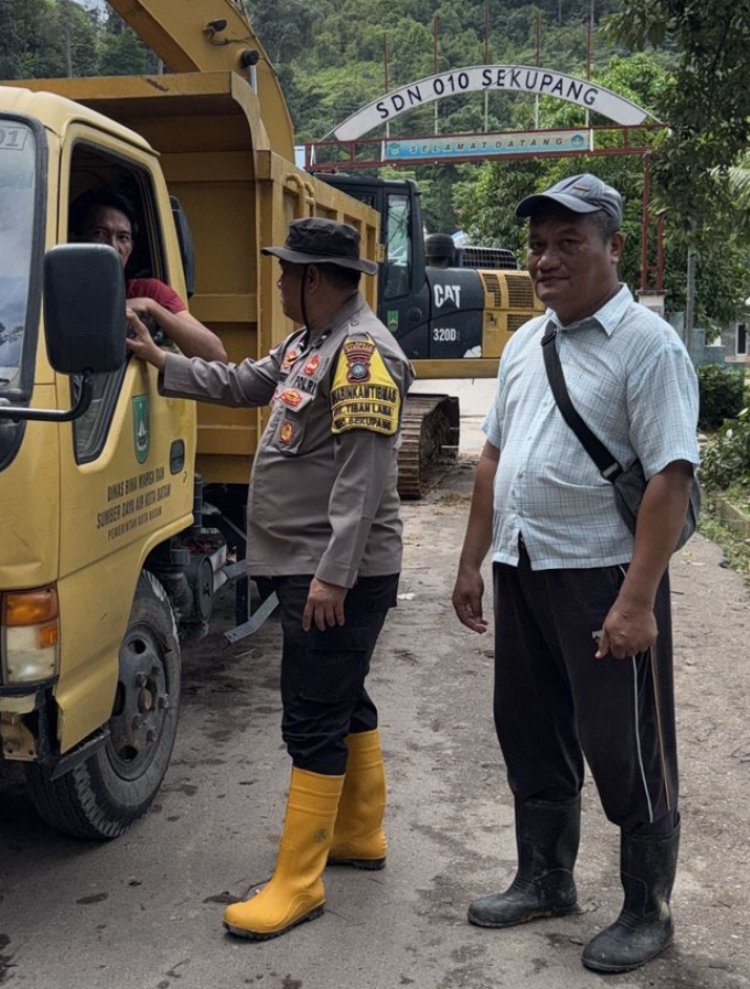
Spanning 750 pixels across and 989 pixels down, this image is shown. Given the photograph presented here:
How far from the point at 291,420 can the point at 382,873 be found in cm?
149

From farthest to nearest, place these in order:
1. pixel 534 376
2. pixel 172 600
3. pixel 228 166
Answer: pixel 228 166
pixel 172 600
pixel 534 376

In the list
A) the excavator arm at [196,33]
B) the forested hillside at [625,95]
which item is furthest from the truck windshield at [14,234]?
the forested hillside at [625,95]

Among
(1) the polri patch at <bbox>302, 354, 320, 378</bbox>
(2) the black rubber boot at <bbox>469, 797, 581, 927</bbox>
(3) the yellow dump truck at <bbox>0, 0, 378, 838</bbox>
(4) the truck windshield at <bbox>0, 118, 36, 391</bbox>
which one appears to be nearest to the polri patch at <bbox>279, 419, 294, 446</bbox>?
(1) the polri patch at <bbox>302, 354, 320, 378</bbox>

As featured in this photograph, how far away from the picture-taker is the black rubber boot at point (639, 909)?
3355 mm

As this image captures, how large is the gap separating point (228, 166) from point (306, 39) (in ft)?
373

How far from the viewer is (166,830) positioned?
430 centimetres

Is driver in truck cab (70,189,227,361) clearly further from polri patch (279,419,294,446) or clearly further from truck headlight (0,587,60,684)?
truck headlight (0,587,60,684)

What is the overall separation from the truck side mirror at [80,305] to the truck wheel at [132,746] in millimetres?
1231

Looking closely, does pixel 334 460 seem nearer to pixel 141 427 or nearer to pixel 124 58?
pixel 141 427

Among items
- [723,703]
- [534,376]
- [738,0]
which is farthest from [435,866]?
[738,0]

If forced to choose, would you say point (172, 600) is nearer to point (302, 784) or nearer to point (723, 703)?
point (302, 784)

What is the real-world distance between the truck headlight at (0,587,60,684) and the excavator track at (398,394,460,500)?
766 centimetres

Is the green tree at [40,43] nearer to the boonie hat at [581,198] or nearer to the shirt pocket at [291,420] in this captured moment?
the shirt pocket at [291,420]

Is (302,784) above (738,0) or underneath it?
underneath
